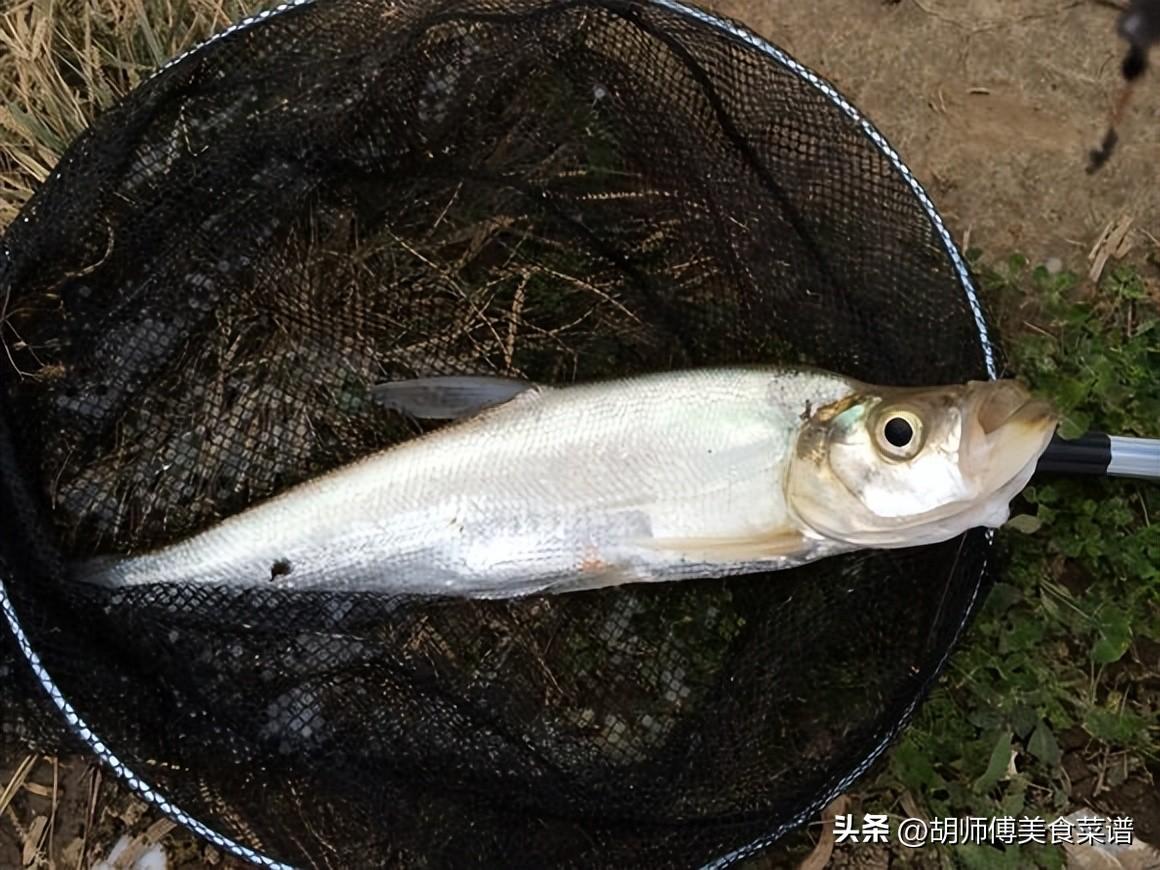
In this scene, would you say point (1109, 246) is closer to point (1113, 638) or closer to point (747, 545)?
point (1113, 638)

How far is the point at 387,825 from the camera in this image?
198 centimetres

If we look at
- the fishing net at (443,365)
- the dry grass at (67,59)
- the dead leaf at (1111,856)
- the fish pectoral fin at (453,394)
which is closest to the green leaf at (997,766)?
the dead leaf at (1111,856)

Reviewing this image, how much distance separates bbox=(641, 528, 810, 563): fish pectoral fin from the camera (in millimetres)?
1926

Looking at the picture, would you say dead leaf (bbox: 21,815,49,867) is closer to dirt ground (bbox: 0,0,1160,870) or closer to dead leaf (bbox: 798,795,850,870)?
dead leaf (bbox: 798,795,850,870)

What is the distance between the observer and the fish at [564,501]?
192cm

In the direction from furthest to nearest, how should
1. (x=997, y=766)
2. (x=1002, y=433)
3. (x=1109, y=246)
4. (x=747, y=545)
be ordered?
(x=1109, y=246), (x=997, y=766), (x=747, y=545), (x=1002, y=433)

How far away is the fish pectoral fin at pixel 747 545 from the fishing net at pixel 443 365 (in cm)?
Result: 18

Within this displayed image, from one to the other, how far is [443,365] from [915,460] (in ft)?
3.34

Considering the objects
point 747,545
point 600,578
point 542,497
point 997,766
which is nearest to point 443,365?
point 542,497

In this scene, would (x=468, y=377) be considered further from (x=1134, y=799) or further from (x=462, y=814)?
(x=1134, y=799)

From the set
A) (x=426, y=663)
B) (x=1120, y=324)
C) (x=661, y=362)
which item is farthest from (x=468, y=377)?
(x=1120, y=324)

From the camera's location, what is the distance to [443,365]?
89.8 inches

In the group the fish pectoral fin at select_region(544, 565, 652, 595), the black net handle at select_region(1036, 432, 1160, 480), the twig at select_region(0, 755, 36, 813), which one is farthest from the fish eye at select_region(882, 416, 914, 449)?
the twig at select_region(0, 755, 36, 813)

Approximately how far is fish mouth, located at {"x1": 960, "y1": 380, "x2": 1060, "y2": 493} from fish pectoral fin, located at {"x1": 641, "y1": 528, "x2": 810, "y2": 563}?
1.10 ft
